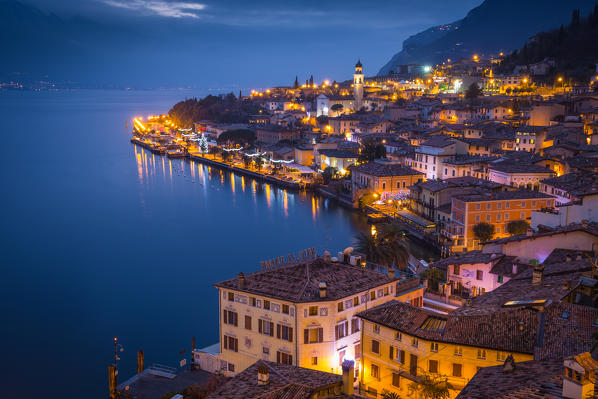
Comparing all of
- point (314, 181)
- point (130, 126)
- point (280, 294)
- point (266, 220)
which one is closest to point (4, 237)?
point (266, 220)

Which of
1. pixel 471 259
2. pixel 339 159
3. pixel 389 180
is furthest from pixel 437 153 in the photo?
pixel 471 259

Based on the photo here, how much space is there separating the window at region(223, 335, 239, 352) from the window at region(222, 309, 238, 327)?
31 centimetres

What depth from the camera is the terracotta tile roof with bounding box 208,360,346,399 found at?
7402mm

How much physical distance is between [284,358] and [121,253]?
18.4 m

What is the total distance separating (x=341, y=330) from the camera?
36.9 ft

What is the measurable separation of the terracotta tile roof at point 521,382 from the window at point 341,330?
4.01 m

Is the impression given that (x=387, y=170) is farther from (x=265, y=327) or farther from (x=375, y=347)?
(x=375, y=347)

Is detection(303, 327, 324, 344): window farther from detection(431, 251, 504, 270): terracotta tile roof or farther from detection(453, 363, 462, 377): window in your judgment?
detection(431, 251, 504, 270): terracotta tile roof

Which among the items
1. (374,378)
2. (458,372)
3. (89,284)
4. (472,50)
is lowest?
(89,284)

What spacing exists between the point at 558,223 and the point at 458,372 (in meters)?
11.8

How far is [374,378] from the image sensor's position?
1013 cm

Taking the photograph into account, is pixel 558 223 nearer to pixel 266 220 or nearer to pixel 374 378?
pixel 374 378

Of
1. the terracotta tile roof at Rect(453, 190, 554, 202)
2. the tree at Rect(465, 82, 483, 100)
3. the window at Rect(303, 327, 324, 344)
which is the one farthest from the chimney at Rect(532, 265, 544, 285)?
the tree at Rect(465, 82, 483, 100)

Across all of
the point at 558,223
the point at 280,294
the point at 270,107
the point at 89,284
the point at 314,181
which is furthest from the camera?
the point at 270,107
